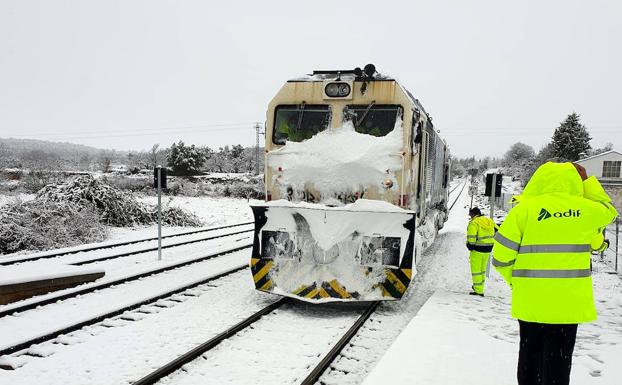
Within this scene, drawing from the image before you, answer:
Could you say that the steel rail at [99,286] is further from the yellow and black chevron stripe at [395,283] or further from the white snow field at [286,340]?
the yellow and black chevron stripe at [395,283]

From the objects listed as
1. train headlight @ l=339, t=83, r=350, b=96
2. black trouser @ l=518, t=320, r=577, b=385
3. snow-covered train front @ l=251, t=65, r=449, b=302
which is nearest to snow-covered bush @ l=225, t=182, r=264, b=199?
snow-covered train front @ l=251, t=65, r=449, b=302

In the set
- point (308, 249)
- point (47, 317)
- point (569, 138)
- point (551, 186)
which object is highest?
point (569, 138)

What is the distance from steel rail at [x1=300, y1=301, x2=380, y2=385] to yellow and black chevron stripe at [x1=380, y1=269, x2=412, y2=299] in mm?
464

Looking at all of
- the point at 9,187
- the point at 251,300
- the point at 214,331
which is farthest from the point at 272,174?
the point at 9,187

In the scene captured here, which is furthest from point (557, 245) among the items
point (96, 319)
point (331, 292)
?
point (96, 319)

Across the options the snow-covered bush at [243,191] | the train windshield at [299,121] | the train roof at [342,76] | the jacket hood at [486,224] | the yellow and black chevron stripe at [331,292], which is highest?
the train roof at [342,76]

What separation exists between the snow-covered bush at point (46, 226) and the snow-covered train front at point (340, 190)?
9271 millimetres

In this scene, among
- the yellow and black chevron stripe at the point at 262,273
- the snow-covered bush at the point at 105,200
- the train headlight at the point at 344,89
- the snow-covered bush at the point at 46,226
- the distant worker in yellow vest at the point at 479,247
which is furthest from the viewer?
the snow-covered bush at the point at 105,200

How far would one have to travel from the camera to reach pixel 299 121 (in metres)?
7.54

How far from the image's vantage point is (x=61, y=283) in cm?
808

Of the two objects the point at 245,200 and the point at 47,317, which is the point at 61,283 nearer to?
the point at 47,317

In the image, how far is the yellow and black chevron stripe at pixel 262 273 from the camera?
6984mm

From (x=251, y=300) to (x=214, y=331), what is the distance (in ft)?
5.09

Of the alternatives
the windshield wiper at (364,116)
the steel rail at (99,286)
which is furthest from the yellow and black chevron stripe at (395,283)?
the steel rail at (99,286)
